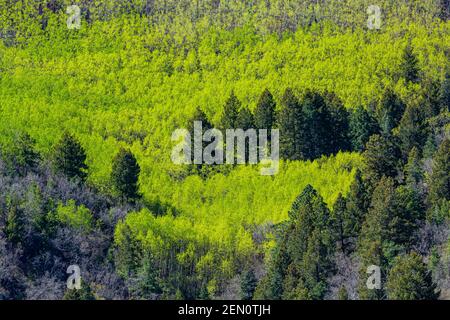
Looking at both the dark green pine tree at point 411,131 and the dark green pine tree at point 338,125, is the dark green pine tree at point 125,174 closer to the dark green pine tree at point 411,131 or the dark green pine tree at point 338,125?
the dark green pine tree at point 338,125

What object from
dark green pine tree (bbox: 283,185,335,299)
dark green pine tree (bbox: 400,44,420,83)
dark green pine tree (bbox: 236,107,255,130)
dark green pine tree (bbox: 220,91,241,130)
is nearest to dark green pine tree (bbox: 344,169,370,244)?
dark green pine tree (bbox: 283,185,335,299)

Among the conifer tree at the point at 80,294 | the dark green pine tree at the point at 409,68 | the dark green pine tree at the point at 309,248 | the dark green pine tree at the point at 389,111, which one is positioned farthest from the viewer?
the dark green pine tree at the point at 409,68

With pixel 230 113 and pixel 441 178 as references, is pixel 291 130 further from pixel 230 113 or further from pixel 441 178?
pixel 441 178

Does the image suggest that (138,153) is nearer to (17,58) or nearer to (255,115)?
(255,115)

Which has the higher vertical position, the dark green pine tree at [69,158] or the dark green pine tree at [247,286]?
the dark green pine tree at [69,158]

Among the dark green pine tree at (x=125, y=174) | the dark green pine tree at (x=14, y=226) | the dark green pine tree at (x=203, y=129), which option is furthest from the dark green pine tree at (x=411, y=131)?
the dark green pine tree at (x=14, y=226)

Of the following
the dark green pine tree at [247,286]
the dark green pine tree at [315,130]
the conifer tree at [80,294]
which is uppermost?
the dark green pine tree at [315,130]
